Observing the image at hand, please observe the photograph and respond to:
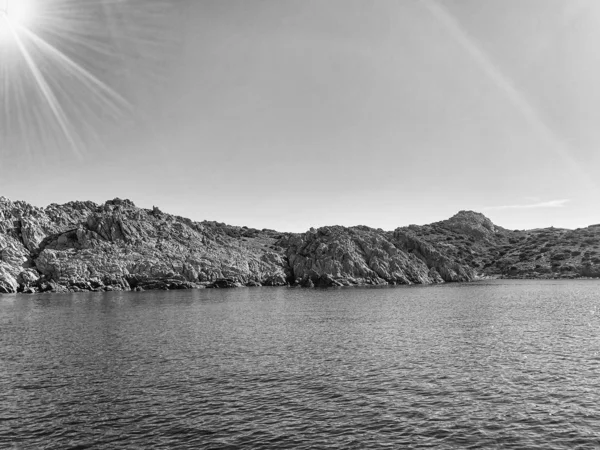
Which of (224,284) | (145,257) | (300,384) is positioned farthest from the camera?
(224,284)

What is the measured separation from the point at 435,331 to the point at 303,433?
3956 cm

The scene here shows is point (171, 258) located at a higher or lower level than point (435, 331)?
higher

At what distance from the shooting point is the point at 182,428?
25.6 metres

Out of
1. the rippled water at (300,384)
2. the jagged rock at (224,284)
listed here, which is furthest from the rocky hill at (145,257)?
the rippled water at (300,384)

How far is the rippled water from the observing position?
24.6 meters

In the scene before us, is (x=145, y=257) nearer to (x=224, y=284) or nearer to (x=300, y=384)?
(x=224, y=284)

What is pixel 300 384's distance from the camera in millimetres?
34375

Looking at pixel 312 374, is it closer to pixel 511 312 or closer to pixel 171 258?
pixel 511 312

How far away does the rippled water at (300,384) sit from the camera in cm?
2456

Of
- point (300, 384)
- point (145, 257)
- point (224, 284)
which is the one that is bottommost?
point (300, 384)

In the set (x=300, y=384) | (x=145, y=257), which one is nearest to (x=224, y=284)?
(x=145, y=257)

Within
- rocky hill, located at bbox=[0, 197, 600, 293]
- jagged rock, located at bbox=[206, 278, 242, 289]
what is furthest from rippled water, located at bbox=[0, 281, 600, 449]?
jagged rock, located at bbox=[206, 278, 242, 289]

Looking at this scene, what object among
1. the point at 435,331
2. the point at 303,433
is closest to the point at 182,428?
the point at 303,433

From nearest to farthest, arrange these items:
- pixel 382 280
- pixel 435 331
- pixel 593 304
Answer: pixel 435 331 < pixel 593 304 < pixel 382 280
